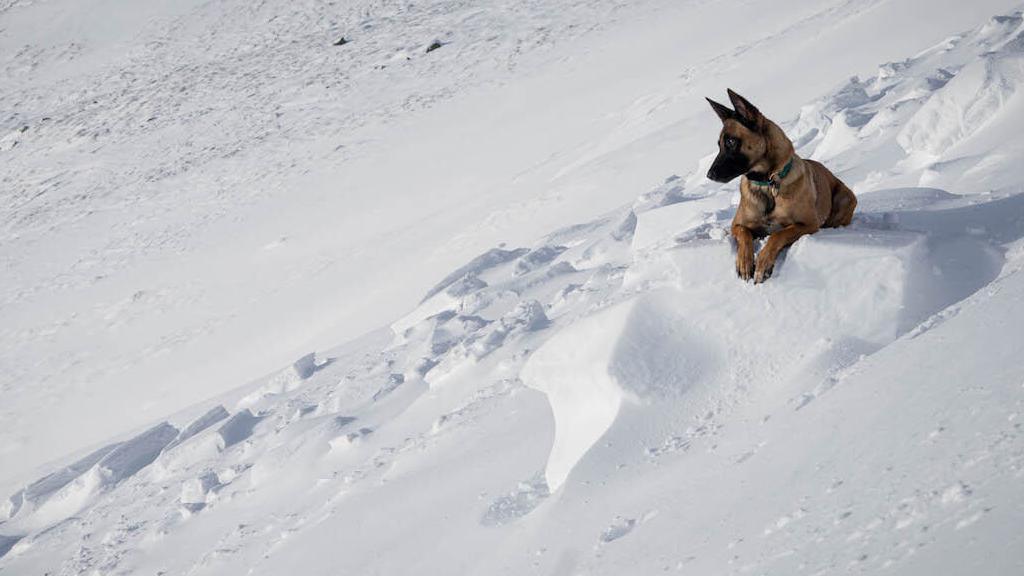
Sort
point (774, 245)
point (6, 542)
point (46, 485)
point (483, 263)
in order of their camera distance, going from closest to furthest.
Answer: point (774, 245), point (6, 542), point (46, 485), point (483, 263)

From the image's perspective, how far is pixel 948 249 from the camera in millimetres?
3348

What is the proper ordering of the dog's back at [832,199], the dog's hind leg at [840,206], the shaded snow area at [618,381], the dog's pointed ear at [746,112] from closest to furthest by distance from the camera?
the shaded snow area at [618,381], the dog's pointed ear at [746,112], the dog's back at [832,199], the dog's hind leg at [840,206]

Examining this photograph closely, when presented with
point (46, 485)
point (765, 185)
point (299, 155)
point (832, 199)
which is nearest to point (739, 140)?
point (765, 185)

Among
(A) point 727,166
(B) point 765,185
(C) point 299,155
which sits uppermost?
(C) point 299,155

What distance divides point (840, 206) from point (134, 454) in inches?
240

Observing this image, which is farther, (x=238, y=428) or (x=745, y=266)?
(x=238, y=428)

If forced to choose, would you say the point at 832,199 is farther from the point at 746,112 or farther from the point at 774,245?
the point at 746,112

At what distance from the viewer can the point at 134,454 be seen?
6.90 m

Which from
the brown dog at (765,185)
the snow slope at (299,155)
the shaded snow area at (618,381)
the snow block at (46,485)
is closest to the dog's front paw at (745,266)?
the brown dog at (765,185)

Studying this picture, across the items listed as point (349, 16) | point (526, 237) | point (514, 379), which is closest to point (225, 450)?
point (514, 379)

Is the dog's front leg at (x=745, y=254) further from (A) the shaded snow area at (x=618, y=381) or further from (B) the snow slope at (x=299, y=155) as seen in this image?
(B) the snow slope at (x=299, y=155)

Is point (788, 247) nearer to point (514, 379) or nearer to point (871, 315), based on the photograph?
point (871, 315)

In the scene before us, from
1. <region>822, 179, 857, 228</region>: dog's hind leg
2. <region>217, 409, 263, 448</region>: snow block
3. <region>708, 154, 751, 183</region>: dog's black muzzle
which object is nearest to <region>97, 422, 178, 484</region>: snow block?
<region>217, 409, 263, 448</region>: snow block

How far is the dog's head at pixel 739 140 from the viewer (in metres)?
2.96
